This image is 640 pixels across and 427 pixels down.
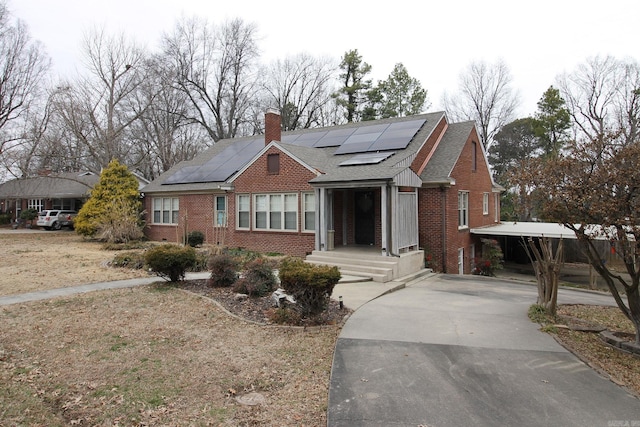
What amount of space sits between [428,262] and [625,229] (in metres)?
8.76

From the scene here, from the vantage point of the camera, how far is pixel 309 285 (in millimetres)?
7117

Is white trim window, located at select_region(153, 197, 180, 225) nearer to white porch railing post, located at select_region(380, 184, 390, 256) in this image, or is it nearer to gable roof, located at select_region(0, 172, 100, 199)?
white porch railing post, located at select_region(380, 184, 390, 256)

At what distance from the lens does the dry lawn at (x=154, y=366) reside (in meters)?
4.26

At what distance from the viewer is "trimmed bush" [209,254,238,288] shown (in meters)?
10.3

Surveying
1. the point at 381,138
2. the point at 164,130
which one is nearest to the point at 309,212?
the point at 381,138

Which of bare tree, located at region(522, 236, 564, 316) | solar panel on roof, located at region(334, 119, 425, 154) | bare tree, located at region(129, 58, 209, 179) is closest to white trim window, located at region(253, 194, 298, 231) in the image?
solar panel on roof, located at region(334, 119, 425, 154)

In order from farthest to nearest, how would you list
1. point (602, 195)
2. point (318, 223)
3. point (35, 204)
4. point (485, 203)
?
1. point (35, 204)
2. point (485, 203)
3. point (318, 223)
4. point (602, 195)

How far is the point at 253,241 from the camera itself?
1688cm

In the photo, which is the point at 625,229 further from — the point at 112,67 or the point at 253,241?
the point at 112,67

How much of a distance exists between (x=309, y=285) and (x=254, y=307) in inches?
76.0

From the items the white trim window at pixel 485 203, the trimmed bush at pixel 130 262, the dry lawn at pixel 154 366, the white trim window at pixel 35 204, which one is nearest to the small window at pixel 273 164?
the trimmed bush at pixel 130 262

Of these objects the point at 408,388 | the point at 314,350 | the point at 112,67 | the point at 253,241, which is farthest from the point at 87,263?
the point at 112,67

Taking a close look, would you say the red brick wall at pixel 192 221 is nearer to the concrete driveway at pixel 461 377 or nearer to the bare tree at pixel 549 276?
the concrete driveway at pixel 461 377

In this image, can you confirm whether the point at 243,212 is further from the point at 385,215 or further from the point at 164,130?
the point at 164,130
